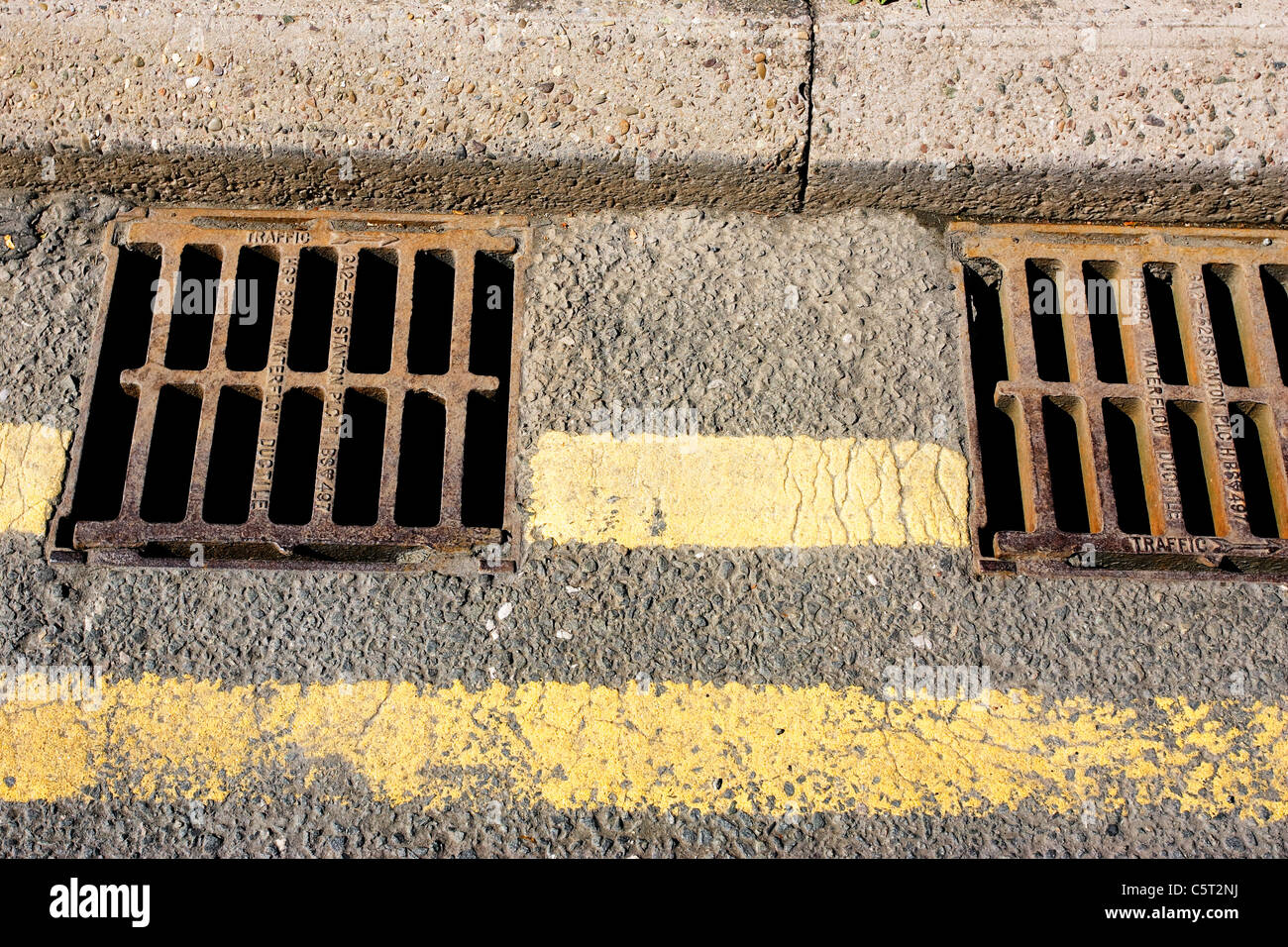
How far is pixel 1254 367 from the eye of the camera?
2.20 metres

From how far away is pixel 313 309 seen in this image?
7.82 feet

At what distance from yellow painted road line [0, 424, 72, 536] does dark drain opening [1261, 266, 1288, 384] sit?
116 inches

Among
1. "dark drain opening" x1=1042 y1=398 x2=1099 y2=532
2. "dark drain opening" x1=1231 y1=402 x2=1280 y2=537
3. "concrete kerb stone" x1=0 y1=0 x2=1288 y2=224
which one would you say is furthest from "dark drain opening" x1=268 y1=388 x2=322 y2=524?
"dark drain opening" x1=1231 y1=402 x2=1280 y2=537

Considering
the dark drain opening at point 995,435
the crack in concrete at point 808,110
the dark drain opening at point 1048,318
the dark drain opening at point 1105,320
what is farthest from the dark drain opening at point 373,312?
the dark drain opening at point 1105,320

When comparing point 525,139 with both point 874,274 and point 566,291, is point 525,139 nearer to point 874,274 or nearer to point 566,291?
point 566,291

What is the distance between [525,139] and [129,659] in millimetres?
1487

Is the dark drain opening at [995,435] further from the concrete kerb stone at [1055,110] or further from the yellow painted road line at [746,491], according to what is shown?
the concrete kerb stone at [1055,110]

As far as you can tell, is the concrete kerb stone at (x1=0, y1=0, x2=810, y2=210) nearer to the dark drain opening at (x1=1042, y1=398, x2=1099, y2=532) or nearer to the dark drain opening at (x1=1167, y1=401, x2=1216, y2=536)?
the dark drain opening at (x1=1042, y1=398, x2=1099, y2=532)

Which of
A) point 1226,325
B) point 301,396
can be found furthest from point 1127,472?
point 301,396

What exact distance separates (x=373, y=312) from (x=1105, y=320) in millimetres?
1965
